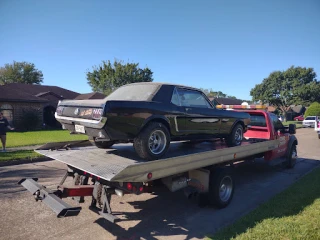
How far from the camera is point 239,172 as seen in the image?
8.06 m

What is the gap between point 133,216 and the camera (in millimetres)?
4488

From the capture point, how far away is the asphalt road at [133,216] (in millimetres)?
3816

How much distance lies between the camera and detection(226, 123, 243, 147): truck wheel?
6.01 m

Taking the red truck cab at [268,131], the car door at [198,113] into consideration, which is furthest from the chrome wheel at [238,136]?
the red truck cab at [268,131]

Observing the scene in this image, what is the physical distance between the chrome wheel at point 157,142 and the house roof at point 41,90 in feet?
91.2

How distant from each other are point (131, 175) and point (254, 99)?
1948 inches

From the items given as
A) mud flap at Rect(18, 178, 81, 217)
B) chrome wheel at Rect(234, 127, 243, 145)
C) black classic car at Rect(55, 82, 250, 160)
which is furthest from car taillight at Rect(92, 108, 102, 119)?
chrome wheel at Rect(234, 127, 243, 145)

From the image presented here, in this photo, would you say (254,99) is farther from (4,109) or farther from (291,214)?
(291,214)

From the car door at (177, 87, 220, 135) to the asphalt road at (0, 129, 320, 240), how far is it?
138cm

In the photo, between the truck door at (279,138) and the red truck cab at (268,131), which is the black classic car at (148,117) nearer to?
the red truck cab at (268,131)

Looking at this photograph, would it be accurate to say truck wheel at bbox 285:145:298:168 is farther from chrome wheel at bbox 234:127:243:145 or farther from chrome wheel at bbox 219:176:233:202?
chrome wheel at bbox 219:176:233:202

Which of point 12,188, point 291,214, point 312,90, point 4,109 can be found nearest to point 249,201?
point 291,214

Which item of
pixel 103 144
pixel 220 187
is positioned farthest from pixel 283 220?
pixel 103 144

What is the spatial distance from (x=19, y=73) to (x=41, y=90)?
1446 inches
